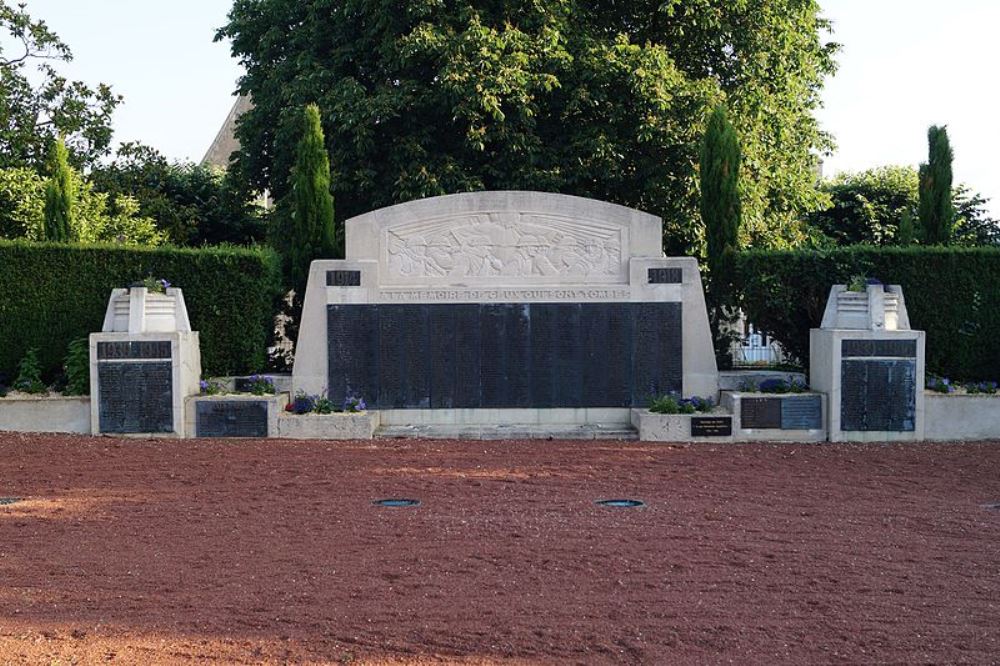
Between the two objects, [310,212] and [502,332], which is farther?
[310,212]

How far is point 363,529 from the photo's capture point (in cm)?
935

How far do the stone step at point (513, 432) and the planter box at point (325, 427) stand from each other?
396 mm

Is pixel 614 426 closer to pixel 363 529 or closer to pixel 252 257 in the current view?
pixel 252 257

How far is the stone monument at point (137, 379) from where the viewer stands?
15.2 m

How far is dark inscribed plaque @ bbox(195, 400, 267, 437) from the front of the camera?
15.4 m

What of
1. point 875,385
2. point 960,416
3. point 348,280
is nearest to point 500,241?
point 348,280

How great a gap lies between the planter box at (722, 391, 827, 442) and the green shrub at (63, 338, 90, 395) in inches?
369

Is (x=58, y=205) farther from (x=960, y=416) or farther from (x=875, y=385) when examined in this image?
(x=960, y=416)

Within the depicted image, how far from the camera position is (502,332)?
16391mm

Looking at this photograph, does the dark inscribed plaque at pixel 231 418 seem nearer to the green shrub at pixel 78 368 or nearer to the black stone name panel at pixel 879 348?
the green shrub at pixel 78 368

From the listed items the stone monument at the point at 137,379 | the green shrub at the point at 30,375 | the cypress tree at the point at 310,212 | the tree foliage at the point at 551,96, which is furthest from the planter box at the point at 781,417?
the green shrub at the point at 30,375

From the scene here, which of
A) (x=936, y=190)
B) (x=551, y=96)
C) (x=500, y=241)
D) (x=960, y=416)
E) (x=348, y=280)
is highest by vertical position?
(x=551, y=96)

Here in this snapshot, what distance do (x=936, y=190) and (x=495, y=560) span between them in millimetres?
13576

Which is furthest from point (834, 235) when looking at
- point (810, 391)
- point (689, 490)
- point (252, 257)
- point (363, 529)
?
point (363, 529)
